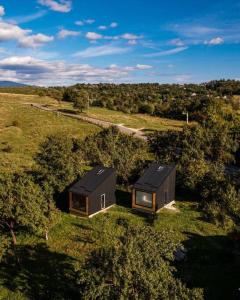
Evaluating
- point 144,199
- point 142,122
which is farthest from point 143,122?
point 144,199

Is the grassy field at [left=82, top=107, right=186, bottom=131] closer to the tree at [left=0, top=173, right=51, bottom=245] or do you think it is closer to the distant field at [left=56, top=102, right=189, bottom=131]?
the distant field at [left=56, top=102, right=189, bottom=131]

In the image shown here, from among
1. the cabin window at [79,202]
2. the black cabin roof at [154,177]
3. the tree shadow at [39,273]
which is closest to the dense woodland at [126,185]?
the tree shadow at [39,273]

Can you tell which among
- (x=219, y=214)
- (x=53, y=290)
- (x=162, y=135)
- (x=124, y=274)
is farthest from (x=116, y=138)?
(x=124, y=274)

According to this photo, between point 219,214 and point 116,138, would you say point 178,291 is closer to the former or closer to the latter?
point 219,214

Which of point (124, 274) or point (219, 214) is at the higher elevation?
point (124, 274)

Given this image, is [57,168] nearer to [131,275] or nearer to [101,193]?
[101,193]

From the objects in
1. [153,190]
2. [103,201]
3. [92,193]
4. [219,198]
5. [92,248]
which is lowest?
[92,248]
